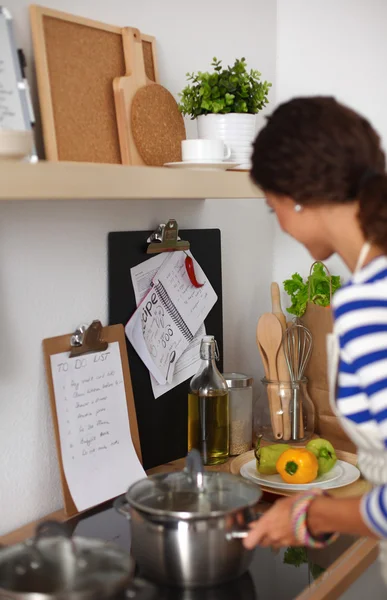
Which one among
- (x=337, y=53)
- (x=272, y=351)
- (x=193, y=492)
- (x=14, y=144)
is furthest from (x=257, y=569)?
(x=337, y=53)

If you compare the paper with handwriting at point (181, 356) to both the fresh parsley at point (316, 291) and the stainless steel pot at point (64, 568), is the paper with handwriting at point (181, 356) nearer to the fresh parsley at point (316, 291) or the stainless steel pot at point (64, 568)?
the fresh parsley at point (316, 291)

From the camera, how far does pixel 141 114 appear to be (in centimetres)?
145

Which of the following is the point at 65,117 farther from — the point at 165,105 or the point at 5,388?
the point at 5,388

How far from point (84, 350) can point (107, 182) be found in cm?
44

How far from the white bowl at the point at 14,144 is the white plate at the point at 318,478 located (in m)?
0.84

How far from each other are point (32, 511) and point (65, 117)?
0.70 meters

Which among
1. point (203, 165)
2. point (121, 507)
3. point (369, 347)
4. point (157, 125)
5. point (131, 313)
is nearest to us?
point (369, 347)

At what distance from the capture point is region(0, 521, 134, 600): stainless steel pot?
3.16 feet

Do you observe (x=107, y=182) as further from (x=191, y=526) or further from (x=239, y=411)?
(x=239, y=411)

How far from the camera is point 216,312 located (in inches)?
72.4

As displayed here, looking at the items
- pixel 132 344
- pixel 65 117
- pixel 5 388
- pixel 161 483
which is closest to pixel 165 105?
pixel 65 117

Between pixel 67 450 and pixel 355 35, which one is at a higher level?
pixel 355 35

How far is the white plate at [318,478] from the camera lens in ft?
5.10

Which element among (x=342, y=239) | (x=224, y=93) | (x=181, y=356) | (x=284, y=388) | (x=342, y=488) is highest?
(x=224, y=93)
